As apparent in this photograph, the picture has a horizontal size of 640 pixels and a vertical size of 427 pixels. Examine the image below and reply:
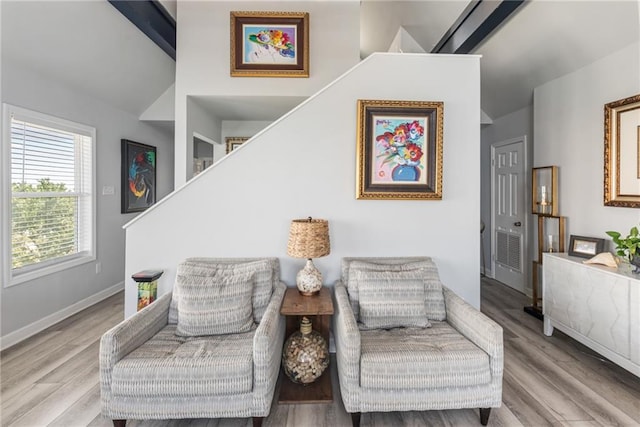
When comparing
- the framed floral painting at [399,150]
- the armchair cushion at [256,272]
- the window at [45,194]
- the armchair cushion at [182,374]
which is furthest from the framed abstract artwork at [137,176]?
the framed floral painting at [399,150]

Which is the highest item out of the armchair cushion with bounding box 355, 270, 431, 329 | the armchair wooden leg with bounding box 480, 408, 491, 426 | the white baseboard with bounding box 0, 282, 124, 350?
the armchair cushion with bounding box 355, 270, 431, 329

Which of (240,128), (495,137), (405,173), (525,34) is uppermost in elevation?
(525,34)

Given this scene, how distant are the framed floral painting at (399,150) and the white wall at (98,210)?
3.15 meters

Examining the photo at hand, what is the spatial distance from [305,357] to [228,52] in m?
3.11

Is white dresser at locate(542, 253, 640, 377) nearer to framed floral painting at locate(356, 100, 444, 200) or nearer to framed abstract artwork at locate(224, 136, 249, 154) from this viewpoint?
framed floral painting at locate(356, 100, 444, 200)

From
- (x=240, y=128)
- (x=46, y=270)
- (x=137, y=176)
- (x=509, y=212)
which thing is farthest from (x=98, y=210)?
(x=509, y=212)

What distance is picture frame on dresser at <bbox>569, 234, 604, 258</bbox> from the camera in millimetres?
2781

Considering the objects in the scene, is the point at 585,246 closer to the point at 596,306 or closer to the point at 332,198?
the point at 596,306

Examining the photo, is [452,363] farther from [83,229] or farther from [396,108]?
[83,229]

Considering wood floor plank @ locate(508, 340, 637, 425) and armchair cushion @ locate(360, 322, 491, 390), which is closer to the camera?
armchair cushion @ locate(360, 322, 491, 390)

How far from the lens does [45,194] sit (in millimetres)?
3217

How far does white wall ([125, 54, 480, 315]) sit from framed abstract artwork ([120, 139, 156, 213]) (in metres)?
2.21

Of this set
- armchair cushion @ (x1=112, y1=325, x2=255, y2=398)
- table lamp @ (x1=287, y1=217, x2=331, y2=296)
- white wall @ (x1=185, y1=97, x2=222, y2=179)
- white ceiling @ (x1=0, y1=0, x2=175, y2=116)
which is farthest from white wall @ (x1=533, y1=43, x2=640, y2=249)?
white ceiling @ (x1=0, y1=0, x2=175, y2=116)

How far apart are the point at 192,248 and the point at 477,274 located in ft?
7.93
